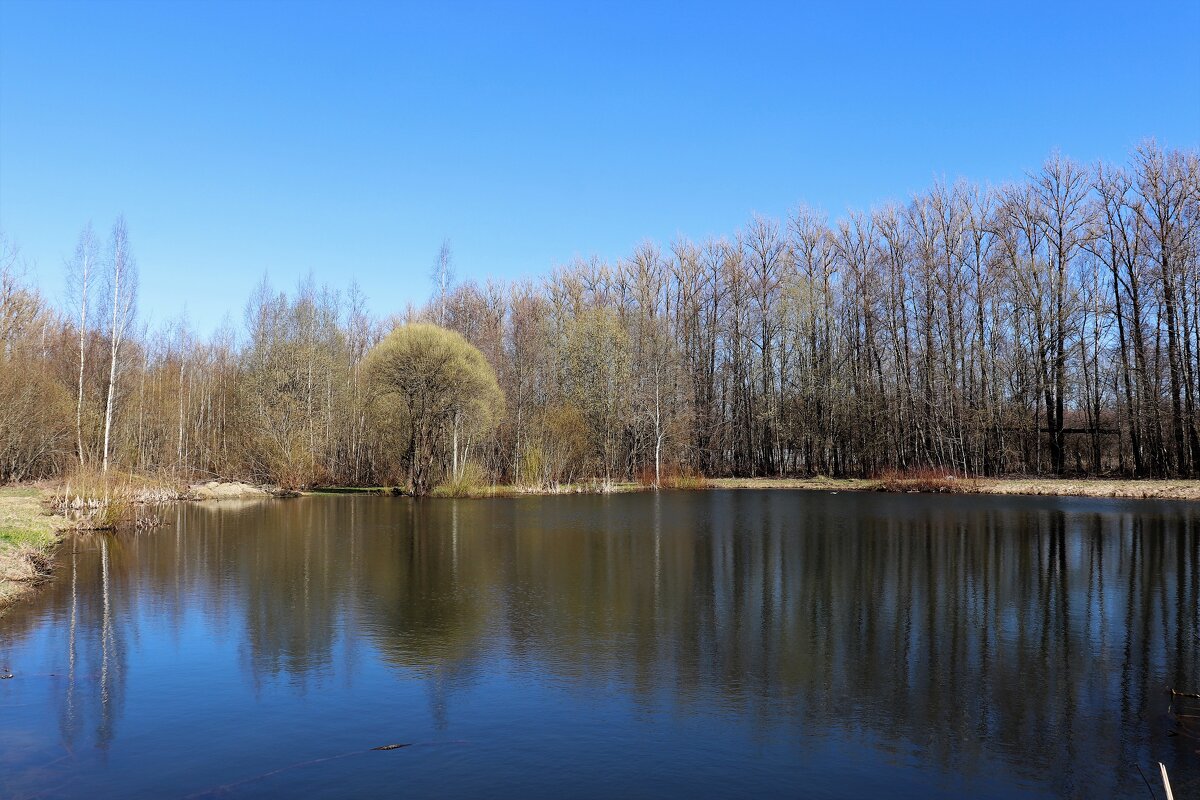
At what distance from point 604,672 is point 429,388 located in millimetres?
28625

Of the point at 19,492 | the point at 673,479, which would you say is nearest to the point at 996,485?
the point at 673,479

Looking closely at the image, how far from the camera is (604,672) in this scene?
8359 mm

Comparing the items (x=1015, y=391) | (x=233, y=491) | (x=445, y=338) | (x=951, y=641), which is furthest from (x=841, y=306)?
(x=951, y=641)

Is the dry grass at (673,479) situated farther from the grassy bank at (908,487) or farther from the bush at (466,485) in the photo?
the bush at (466,485)

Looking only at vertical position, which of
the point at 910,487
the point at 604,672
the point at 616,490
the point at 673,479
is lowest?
the point at 604,672

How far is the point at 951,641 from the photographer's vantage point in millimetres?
9484

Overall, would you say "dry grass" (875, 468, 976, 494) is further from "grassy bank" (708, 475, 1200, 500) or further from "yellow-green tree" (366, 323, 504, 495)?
"yellow-green tree" (366, 323, 504, 495)

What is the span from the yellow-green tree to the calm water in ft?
60.8

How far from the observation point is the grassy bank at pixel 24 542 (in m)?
12.2

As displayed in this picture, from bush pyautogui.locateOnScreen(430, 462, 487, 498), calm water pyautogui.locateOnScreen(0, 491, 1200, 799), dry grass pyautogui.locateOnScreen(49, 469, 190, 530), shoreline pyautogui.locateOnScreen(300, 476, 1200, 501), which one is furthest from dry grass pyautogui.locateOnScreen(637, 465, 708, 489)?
dry grass pyautogui.locateOnScreen(49, 469, 190, 530)

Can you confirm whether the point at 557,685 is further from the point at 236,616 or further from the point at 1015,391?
the point at 1015,391

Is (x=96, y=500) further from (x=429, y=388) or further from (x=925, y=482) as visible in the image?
(x=925, y=482)

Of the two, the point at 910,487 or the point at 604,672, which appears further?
the point at 910,487

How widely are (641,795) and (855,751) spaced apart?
1.97m
